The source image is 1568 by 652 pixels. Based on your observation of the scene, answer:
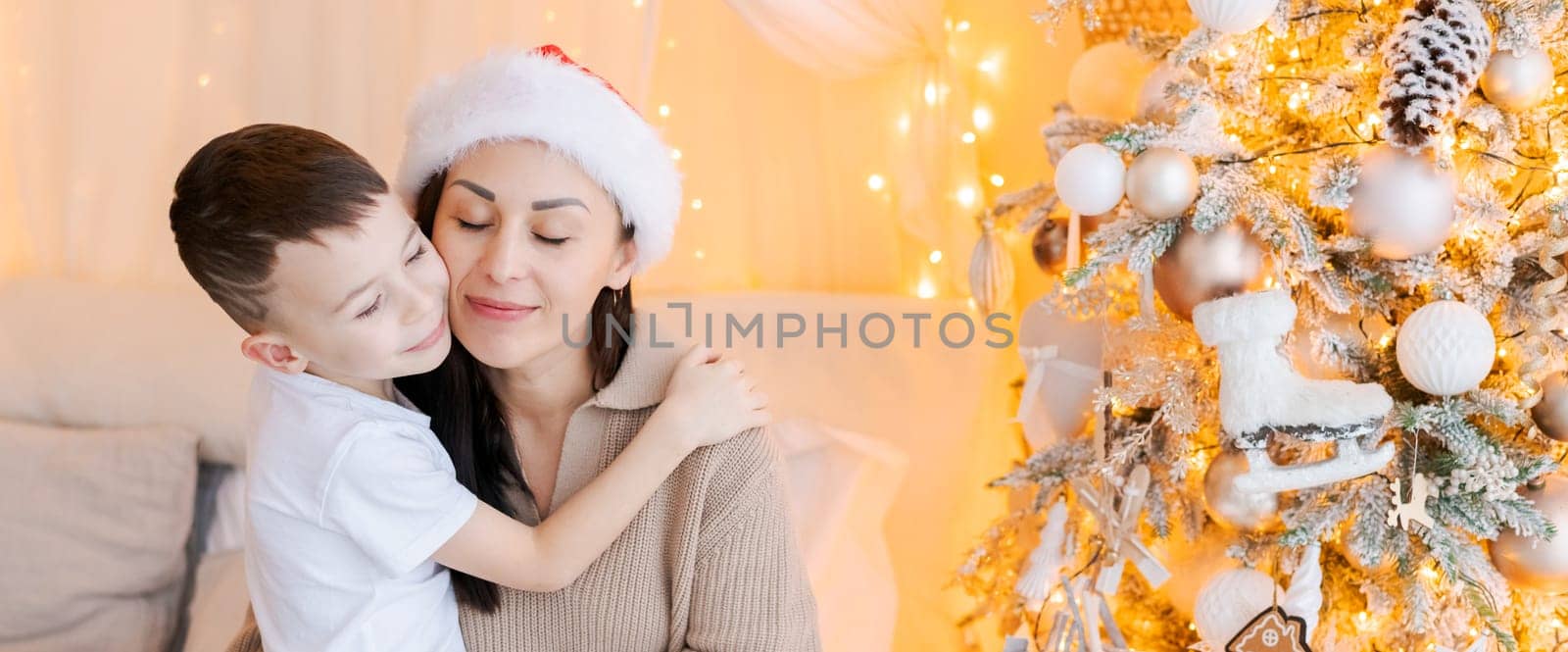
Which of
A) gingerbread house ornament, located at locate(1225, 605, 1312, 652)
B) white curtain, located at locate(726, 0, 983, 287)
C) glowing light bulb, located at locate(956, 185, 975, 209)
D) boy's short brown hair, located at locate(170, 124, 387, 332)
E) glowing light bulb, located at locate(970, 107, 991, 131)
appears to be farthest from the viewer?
glowing light bulb, located at locate(970, 107, 991, 131)

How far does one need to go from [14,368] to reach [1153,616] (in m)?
2.00

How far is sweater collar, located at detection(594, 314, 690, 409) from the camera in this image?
1.29 m

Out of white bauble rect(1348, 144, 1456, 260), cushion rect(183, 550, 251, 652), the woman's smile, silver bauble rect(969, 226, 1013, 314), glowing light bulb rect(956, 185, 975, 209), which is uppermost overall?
glowing light bulb rect(956, 185, 975, 209)

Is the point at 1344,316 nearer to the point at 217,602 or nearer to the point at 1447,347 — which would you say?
the point at 1447,347

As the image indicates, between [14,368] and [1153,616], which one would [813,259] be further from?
[14,368]

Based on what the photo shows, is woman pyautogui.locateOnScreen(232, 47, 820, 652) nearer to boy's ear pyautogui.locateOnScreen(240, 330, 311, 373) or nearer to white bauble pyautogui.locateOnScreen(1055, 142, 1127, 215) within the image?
boy's ear pyautogui.locateOnScreen(240, 330, 311, 373)

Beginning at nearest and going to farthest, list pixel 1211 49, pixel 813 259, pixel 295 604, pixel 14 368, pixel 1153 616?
pixel 295 604 → pixel 1211 49 → pixel 14 368 → pixel 1153 616 → pixel 813 259

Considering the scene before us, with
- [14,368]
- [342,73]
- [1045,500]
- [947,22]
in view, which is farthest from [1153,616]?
[14,368]

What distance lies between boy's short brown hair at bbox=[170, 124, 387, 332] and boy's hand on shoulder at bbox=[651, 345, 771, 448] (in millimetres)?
383

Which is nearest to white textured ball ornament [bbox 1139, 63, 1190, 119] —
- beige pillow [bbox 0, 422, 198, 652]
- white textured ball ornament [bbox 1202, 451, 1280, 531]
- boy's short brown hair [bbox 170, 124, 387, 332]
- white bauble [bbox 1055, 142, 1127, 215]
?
white bauble [bbox 1055, 142, 1127, 215]

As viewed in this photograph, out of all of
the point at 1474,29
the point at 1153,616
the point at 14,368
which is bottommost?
the point at 1153,616

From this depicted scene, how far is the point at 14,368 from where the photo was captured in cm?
183

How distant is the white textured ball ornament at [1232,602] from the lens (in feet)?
5.10

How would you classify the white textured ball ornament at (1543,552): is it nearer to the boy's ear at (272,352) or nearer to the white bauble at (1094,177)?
the white bauble at (1094,177)
